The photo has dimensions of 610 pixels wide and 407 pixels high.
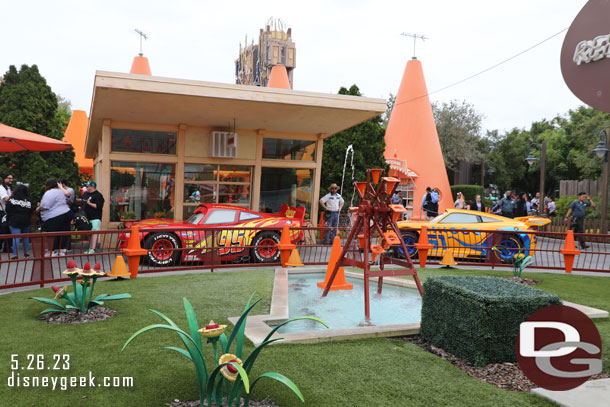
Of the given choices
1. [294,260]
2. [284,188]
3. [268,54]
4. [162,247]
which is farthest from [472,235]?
[268,54]

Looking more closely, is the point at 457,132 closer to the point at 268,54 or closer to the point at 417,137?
the point at 417,137

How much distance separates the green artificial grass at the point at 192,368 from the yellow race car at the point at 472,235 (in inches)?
235

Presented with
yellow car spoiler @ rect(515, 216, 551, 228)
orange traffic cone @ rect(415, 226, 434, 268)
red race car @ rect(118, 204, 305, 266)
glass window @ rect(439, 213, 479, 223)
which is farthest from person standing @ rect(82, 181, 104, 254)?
yellow car spoiler @ rect(515, 216, 551, 228)

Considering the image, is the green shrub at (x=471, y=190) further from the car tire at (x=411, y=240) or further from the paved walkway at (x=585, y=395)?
the paved walkway at (x=585, y=395)

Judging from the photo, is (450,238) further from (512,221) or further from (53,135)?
(53,135)

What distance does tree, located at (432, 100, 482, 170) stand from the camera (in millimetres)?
38312

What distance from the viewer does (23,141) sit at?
31.4 ft

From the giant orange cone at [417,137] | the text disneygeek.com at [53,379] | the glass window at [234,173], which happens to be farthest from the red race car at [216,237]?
the giant orange cone at [417,137]

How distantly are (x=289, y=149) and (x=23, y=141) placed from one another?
26.3 ft

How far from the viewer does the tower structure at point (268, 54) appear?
72500 mm

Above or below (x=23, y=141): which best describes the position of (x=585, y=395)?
below

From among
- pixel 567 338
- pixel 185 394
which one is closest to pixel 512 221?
pixel 567 338

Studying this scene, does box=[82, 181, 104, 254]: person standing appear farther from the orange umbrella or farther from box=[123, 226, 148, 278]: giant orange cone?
box=[123, 226, 148, 278]: giant orange cone

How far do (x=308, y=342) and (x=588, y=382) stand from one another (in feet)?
8.71
